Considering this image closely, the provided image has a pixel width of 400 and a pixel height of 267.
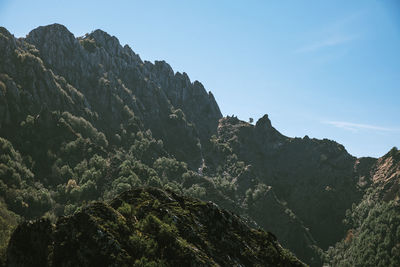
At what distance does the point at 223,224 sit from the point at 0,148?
7406 inches

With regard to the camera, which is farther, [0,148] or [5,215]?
[0,148]

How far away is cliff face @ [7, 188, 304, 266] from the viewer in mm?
29906

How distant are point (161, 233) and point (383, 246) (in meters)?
199

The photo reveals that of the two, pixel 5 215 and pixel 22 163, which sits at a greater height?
pixel 22 163

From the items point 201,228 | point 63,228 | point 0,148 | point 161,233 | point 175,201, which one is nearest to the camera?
point 63,228

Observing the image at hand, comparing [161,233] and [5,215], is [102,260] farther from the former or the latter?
[5,215]

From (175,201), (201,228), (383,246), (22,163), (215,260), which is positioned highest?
(22,163)

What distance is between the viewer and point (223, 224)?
43.3 m

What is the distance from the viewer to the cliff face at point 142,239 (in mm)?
29906

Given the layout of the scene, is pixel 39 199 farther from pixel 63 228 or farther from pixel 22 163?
pixel 63 228

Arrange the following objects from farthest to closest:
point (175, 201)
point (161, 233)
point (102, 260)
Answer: point (175, 201) → point (161, 233) → point (102, 260)

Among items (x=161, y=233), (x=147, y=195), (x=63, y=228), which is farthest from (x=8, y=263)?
(x=147, y=195)

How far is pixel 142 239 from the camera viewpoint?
32438mm

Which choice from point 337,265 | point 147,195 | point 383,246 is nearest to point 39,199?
point 147,195
